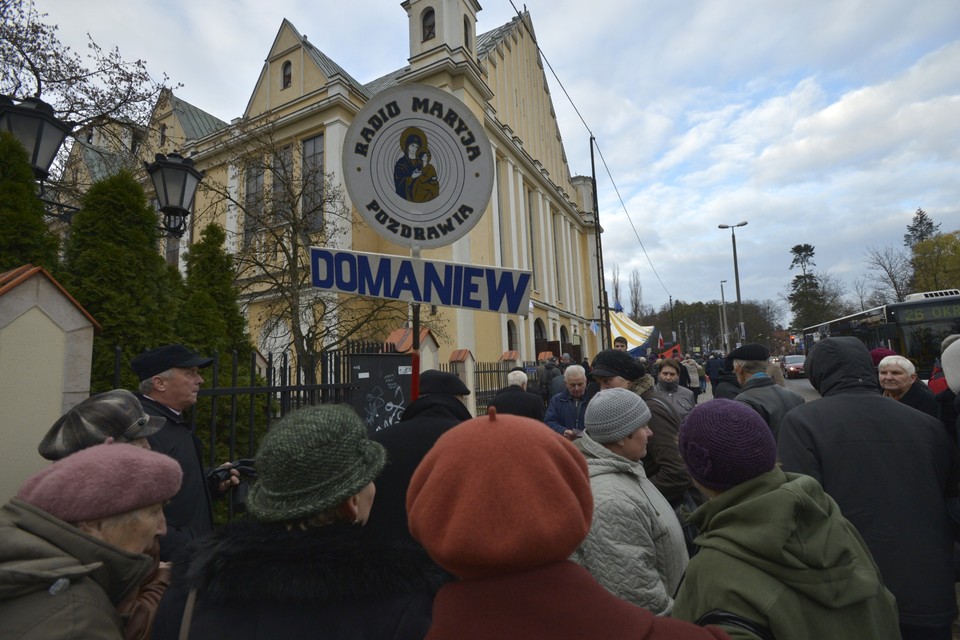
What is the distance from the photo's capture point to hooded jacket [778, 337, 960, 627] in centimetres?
227

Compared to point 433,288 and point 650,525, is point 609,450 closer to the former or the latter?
point 650,525

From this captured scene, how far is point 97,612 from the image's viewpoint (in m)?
1.29

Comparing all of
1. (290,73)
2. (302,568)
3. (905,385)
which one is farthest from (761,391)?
(290,73)

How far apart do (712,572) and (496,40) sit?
29003 mm

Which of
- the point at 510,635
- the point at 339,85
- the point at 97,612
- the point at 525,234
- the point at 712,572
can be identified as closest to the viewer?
the point at 510,635

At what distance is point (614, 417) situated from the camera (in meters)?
2.46

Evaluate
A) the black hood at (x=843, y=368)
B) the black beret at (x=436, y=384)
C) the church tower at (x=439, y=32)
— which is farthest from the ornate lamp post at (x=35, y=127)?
the church tower at (x=439, y=32)

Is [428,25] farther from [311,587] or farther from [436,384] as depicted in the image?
[311,587]

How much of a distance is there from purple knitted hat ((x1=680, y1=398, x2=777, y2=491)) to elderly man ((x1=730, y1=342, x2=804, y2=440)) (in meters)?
2.03

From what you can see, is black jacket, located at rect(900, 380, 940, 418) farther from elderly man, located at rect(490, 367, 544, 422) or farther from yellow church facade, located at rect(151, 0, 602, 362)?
yellow church facade, located at rect(151, 0, 602, 362)

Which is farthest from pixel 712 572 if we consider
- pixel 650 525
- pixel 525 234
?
pixel 525 234

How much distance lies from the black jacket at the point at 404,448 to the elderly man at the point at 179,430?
2.78ft

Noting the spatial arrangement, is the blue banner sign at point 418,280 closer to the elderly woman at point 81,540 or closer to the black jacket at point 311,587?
the elderly woman at point 81,540

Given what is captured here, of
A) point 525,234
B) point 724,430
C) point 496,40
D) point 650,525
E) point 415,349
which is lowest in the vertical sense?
point 650,525
